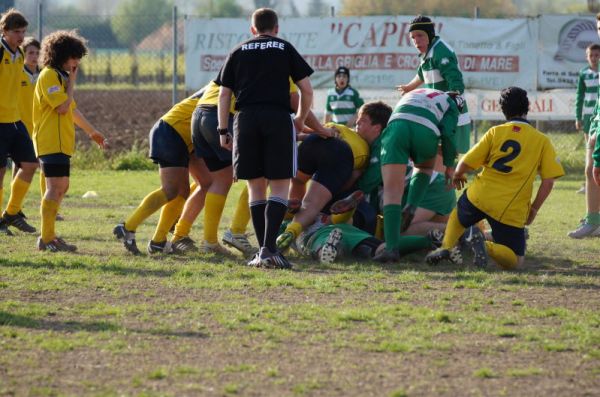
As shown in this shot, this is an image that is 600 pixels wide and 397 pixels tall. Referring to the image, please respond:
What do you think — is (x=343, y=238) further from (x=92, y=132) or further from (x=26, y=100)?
(x=26, y=100)

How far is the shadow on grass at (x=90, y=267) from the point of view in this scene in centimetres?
725

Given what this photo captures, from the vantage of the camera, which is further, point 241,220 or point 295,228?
point 241,220

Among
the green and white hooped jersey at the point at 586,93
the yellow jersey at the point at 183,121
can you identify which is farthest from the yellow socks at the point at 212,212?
the green and white hooped jersey at the point at 586,93

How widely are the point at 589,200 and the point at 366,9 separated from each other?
80.6 feet

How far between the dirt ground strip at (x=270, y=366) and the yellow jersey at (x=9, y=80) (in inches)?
160

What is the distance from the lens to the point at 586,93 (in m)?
14.7

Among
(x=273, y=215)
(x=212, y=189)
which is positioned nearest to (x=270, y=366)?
(x=273, y=215)

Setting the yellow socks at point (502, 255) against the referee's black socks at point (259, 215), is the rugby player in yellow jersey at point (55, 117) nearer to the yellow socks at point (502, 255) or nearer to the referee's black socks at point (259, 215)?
the referee's black socks at point (259, 215)

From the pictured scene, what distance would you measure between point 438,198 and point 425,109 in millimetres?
1109

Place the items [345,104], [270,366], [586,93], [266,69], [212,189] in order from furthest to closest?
[345,104] → [586,93] → [212,189] → [266,69] → [270,366]

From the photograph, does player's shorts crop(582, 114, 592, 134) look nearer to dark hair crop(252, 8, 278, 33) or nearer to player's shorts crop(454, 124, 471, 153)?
player's shorts crop(454, 124, 471, 153)

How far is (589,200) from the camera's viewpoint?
10.0m

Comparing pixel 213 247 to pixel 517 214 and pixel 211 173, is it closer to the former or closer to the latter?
pixel 211 173

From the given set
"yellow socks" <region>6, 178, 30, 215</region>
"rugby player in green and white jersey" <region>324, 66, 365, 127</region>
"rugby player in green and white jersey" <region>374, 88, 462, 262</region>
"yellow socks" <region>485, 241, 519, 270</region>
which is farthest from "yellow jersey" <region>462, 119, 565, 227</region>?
"rugby player in green and white jersey" <region>324, 66, 365, 127</region>
